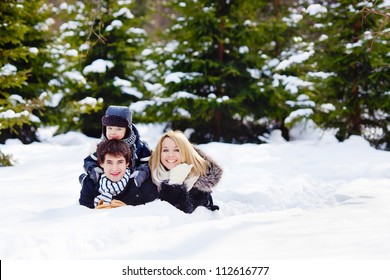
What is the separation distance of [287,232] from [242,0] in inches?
337

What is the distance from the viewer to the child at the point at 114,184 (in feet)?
14.5

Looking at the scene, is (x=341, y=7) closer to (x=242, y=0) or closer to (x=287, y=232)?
(x=242, y=0)

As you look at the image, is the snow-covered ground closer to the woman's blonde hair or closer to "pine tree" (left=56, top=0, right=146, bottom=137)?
the woman's blonde hair

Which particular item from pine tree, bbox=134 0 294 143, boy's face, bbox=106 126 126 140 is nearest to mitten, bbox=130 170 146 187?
boy's face, bbox=106 126 126 140

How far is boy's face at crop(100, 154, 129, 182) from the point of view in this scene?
4.41 m

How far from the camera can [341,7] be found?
10.2 metres

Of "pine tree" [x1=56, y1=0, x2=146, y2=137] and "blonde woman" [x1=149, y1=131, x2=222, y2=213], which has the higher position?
"pine tree" [x1=56, y1=0, x2=146, y2=137]

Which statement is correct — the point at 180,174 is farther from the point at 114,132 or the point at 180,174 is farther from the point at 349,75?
the point at 349,75

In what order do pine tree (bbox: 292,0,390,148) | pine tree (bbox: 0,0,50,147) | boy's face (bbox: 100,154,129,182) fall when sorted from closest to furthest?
boy's face (bbox: 100,154,129,182) < pine tree (bbox: 0,0,50,147) < pine tree (bbox: 292,0,390,148)

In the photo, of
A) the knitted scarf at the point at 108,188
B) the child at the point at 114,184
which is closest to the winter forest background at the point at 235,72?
the child at the point at 114,184

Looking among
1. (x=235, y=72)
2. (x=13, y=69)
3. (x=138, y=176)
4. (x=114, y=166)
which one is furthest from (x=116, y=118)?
(x=235, y=72)

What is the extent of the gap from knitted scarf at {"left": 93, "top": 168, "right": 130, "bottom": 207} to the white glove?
48 cm

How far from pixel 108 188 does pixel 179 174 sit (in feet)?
2.43

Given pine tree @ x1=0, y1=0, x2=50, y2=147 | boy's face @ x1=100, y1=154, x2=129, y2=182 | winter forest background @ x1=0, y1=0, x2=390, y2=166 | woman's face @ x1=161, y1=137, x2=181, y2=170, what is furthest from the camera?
winter forest background @ x1=0, y1=0, x2=390, y2=166
